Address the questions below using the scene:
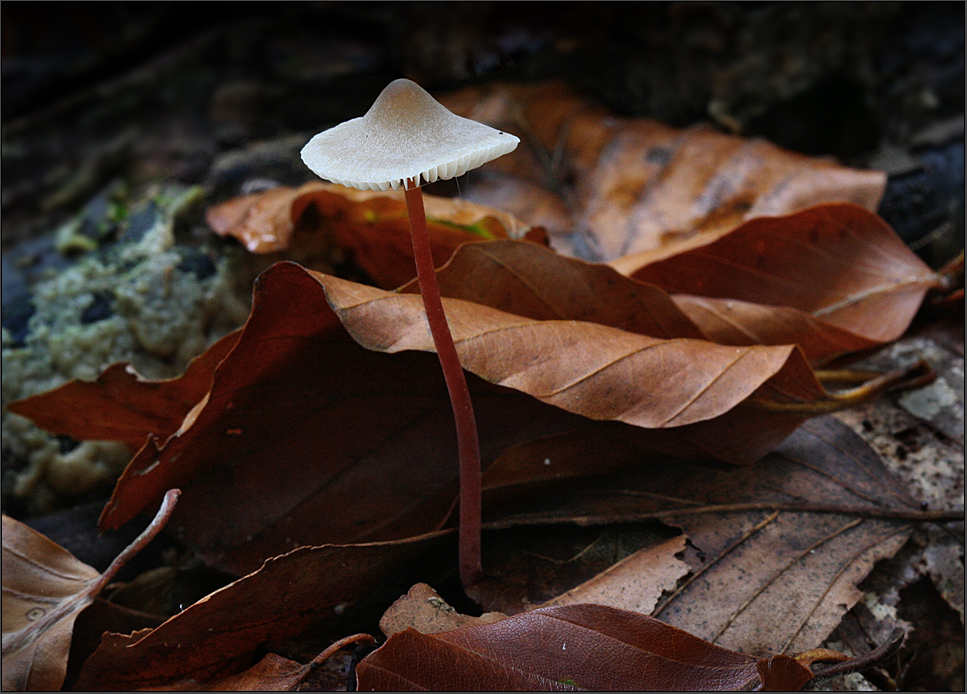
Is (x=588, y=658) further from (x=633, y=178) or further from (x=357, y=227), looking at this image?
(x=633, y=178)

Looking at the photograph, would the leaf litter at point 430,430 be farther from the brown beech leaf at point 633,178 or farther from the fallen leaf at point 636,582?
the brown beech leaf at point 633,178

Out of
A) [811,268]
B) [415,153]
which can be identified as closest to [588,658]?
[415,153]

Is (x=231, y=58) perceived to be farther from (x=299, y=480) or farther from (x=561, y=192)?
(x=299, y=480)

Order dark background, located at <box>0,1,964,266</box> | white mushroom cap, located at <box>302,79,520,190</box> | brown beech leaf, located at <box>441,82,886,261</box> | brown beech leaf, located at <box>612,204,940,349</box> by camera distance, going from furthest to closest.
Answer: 1. dark background, located at <box>0,1,964,266</box>
2. brown beech leaf, located at <box>441,82,886,261</box>
3. brown beech leaf, located at <box>612,204,940,349</box>
4. white mushroom cap, located at <box>302,79,520,190</box>

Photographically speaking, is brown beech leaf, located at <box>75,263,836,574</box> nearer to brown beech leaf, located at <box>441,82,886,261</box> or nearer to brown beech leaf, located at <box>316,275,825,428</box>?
brown beech leaf, located at <box>316,275,825,428</box>

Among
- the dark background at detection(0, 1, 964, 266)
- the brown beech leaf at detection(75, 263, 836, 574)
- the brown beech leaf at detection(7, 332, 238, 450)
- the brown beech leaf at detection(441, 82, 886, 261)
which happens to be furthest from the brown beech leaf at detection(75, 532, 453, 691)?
the dark background at detection(0, 1, 964, 266)

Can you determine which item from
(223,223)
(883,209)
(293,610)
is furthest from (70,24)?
(883,209)
